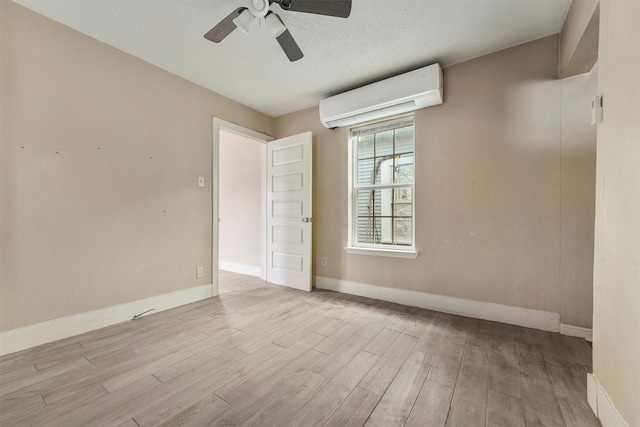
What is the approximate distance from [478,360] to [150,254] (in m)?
3.06

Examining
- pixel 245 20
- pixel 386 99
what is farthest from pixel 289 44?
pixel 386 99

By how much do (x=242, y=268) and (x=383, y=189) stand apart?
9.35 ft

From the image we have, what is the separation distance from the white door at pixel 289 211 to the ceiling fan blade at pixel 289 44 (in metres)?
1.36

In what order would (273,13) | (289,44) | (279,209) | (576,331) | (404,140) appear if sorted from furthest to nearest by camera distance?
(279,209) → (404,140) → (576,331) → (289,44) → (273,13)

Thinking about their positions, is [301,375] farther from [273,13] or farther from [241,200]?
[241,200]

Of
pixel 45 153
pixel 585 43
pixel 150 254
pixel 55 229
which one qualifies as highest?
pixel 585 43

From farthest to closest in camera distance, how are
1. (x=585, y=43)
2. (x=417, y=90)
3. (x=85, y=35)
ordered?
1. (x=417, y=90)
2. (x=85, y=35)
3. (x=585, y=43)

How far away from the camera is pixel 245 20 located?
1711 millimetres

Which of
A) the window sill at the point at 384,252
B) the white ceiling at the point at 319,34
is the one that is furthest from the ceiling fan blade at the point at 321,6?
the window sill at the point at 384,252

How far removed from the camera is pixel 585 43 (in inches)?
67.7

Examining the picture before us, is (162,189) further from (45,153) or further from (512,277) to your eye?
(512,277)

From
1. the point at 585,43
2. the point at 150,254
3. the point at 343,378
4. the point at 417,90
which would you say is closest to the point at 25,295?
the point at 150,254

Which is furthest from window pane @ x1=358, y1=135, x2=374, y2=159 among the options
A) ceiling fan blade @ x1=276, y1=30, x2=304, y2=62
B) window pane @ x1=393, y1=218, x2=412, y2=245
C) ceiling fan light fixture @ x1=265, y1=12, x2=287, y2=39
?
ceiling fan light fixture @ x1=265, y1=12, x2=287, y2=39

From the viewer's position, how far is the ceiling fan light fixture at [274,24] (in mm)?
1680
